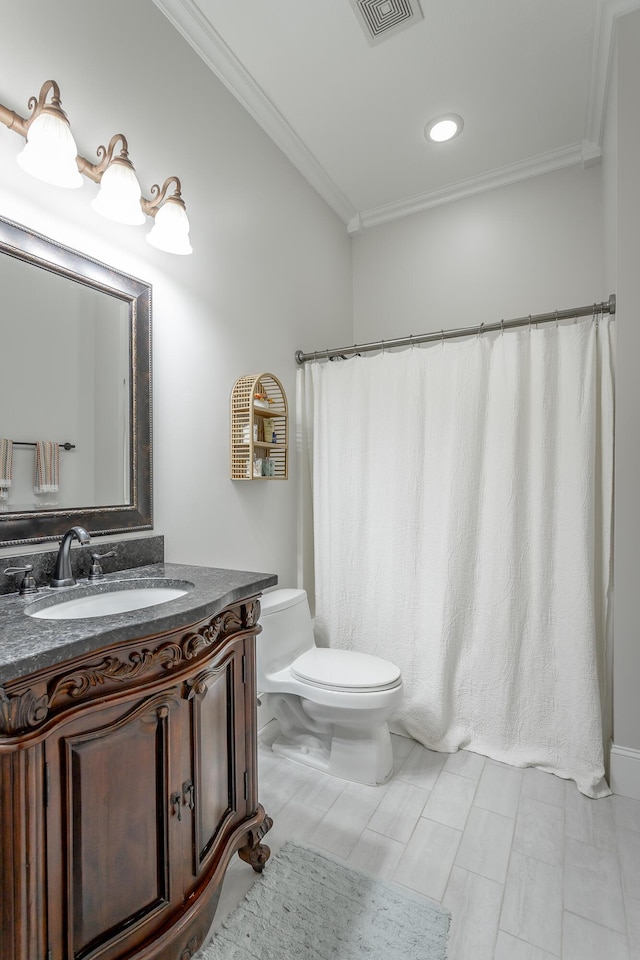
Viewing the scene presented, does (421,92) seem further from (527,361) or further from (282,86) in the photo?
(527,361)

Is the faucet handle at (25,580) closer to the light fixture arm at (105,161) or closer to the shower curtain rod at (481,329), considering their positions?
the light fixture arm at (105,161)

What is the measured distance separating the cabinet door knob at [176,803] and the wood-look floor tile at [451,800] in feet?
3.28

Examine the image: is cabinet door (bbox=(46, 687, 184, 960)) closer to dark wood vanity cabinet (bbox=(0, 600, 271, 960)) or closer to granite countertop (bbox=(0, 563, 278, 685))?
dark wood vanity cabinet (bbox=(0, 600, 271, 960))

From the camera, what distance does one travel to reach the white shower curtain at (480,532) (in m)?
1.90

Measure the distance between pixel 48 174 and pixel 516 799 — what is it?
2.47 m

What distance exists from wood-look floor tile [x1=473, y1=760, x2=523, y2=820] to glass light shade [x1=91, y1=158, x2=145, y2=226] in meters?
2.29

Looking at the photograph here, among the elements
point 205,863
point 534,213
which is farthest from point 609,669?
point 534,213

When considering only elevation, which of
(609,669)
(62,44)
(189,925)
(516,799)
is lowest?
(516,799)

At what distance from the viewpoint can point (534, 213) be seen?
102 inches

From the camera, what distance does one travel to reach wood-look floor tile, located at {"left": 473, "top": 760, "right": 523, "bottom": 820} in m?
1.71

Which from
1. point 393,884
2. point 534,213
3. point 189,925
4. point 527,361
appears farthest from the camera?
point 534,213

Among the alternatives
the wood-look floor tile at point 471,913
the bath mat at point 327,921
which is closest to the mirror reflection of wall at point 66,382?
the bath mat at point 327,921

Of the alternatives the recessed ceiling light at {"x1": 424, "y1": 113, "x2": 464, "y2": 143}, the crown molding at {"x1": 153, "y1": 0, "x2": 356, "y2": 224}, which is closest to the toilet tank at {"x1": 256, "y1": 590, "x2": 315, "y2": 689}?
the crown molding at {"x1": 153, "y1": 0, "x2": 356, "y2": 224}

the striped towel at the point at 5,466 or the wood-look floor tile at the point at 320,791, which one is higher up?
the striped towel at the point at 5,466
